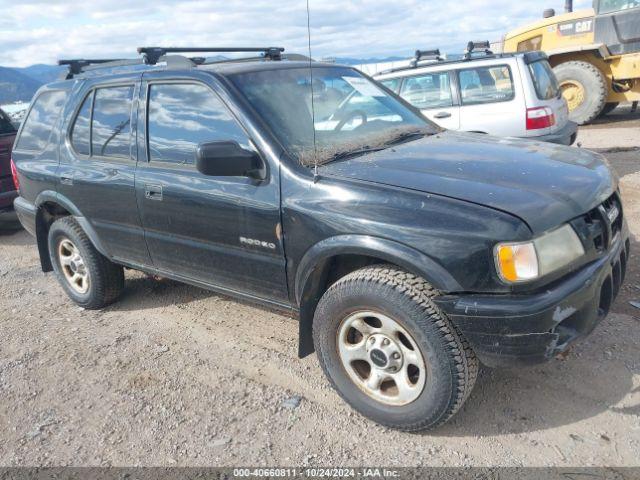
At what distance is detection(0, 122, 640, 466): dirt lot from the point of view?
2.74 meters

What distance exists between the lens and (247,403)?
322cm

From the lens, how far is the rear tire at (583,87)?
38.5 feet

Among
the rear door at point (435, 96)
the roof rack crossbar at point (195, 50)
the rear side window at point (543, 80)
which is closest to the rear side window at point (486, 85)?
the rear door at point (435, 96)

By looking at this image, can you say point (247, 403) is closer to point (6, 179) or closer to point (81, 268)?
point (81, 268)

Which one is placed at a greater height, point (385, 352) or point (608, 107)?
point (608, 107)

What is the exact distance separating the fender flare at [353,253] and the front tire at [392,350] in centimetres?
10

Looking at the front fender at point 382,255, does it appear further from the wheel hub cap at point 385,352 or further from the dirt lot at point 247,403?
the dirt lot at point 247,403

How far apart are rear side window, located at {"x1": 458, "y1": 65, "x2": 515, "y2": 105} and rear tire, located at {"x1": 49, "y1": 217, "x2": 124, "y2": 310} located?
538cm

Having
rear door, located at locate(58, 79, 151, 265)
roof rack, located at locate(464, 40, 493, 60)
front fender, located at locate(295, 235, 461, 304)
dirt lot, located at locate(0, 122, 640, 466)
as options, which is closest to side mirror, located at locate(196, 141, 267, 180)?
front fender, located at locate(295, 235, 461, 304)

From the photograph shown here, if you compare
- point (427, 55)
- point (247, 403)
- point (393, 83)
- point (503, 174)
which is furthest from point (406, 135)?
point (427, 55)

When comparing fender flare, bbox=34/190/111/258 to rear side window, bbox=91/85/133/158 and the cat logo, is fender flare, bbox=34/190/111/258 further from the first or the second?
the cat logo

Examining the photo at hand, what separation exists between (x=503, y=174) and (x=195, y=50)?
2.67 metres

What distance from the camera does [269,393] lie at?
3299 millimetres

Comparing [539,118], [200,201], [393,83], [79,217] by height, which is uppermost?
[393,83]
